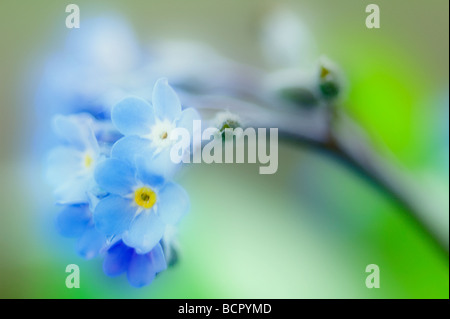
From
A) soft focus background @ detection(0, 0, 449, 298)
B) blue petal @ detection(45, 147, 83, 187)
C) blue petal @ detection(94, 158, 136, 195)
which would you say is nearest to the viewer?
blue petal @ detection(94, 158, 136, 195)

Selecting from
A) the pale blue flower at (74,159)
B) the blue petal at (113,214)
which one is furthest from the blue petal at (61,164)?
the blue petal at (113,214)

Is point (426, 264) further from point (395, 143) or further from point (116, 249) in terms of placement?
point (116, 249)

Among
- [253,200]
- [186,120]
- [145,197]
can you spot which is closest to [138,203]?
[145,197]

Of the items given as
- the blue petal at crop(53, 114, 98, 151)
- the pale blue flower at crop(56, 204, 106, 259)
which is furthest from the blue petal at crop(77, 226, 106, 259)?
the blue petal at crop(53, 114, 98, 151)

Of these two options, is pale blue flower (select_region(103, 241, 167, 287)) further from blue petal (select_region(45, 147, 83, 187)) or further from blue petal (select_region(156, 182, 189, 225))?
blue petal (select_region(45, 147, 83, 187))

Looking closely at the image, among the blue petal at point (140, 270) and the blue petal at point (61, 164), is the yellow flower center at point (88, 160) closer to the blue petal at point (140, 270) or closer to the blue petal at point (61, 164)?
the blue petal at point (61, 164)

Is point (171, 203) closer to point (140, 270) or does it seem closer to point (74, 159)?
point (140, 270)
